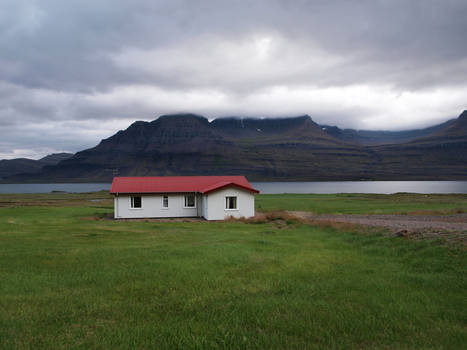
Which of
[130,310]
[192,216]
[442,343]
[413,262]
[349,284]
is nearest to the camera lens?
[442,343]

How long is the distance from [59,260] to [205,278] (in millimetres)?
6568

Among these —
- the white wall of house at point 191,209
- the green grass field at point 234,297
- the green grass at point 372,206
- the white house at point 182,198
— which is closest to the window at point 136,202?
the white house at point 182,198

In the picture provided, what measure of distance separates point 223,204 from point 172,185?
744 centimetres

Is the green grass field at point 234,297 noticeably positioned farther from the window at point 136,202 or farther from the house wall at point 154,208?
the window at point 136,202

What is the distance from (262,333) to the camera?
276 inches

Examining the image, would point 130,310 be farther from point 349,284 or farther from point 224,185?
point 224,185

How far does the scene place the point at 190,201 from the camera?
133ft

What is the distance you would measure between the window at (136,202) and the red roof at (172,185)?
91 centimetres

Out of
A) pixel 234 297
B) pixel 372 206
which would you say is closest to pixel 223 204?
pixel 372 206

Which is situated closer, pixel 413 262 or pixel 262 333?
pixel 262 333

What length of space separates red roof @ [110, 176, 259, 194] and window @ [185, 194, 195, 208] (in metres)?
0.97

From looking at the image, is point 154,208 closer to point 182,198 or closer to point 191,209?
point 182,198

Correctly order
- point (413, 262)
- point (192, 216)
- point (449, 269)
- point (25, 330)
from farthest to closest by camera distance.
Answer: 1. point (192, 216)
2. point (413, 262)
3. point (449, 269)
4. point (25, 330)

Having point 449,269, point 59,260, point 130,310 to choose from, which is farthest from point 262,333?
point 59,260
